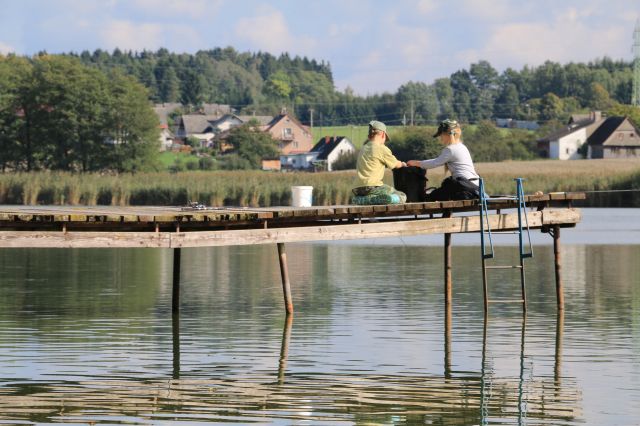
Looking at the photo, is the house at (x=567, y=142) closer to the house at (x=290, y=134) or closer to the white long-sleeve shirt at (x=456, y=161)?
the house at (x=290, y=134)

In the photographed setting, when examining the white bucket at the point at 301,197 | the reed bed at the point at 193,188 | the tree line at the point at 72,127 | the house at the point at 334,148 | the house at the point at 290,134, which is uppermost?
the house at the point at 290,134

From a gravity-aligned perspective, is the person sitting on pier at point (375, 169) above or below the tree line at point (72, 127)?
below

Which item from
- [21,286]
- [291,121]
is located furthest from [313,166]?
[21,286]

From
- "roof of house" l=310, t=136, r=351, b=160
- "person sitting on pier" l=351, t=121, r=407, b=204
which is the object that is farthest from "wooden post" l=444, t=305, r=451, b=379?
"roof of house" l=310, t=136, r=351, b=160

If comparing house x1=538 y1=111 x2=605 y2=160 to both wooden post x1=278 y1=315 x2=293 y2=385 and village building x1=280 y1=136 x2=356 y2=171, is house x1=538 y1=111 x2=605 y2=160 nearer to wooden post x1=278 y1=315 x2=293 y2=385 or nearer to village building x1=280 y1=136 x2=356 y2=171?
village building x1=280 y1=136 x2=356 y2=171

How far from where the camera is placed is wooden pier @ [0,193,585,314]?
1969 cm

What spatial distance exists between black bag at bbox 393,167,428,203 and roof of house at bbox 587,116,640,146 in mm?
117558

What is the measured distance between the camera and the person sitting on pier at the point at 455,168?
2222 centimetres

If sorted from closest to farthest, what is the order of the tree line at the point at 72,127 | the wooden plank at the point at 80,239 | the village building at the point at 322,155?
the wooden plank at the point at 80,239 < the tree line at the point at 72,127 < the village building at the point at 322,155

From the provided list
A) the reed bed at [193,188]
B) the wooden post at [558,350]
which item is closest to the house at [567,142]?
the reed bed at [193,188]

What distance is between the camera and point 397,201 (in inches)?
860

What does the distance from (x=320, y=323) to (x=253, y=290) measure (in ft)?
19.8

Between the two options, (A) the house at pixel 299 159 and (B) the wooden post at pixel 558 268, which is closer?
(B) the wooden post at pixel 558 268

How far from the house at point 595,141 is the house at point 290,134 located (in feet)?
158
